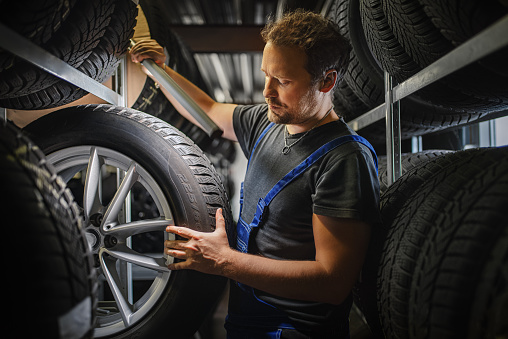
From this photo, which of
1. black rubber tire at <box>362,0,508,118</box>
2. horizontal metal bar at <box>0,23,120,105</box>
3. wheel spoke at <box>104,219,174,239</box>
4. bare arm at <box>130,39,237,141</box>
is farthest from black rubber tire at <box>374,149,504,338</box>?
horizontal metal bar at <box>0,23,120,105</box>

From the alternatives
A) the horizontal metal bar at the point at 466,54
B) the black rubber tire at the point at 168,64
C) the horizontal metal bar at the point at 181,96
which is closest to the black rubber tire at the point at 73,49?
the horizontal metal bar at the point at 181,96

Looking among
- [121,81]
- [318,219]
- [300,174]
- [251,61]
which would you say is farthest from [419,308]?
[251,61]

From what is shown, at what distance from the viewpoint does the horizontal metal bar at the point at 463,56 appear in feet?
2.22

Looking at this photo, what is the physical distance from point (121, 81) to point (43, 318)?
4.38ft

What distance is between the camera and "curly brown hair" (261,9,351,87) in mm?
1213

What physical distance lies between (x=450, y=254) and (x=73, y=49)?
1268mm

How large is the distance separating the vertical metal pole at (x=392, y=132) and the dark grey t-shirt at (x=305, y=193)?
330 mm

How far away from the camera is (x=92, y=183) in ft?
3.86

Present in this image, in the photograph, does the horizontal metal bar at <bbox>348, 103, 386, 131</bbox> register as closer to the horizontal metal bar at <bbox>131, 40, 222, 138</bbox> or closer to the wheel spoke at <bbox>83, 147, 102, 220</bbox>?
the horizontal metal bar at <bbox>131, 40, 222, 138</bbox>

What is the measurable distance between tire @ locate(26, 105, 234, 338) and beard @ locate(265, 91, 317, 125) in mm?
360

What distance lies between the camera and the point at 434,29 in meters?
A: 0.97

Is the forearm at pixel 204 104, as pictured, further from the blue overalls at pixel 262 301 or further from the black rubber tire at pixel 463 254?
the black rubber tire at pixel 463 254

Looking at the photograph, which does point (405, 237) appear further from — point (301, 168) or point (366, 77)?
point (366, 77)

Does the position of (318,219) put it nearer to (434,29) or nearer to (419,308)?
(419,308)
